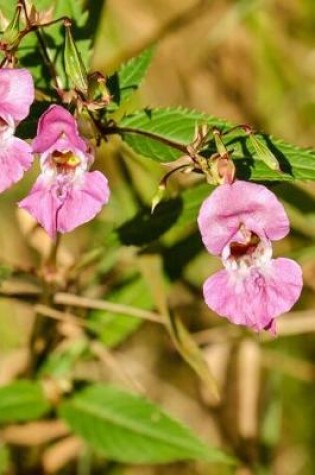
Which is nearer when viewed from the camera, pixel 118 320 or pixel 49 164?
pixel 49 164

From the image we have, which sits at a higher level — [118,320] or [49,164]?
[49,164]

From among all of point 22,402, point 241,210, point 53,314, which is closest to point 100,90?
point 241,210

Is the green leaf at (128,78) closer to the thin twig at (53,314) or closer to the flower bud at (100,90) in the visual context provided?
the flower bud at (100,90)

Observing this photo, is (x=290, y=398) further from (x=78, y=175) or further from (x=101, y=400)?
(x=78, y=175)

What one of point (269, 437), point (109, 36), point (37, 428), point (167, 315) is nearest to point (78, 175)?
point (167, 315)

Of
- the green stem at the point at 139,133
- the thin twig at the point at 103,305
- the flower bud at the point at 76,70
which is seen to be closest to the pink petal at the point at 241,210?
the green stem at the point at 139,133

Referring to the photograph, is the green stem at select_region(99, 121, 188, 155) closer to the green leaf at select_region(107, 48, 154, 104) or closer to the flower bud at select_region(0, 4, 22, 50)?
the green leaf at select_region(107, 48, 154, 104)

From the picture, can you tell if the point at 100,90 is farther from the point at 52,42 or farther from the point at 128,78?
the point at 52,42

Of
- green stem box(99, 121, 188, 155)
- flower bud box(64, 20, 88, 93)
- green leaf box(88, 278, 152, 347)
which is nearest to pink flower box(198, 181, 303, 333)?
green stem box(99, 121, 188, 155)
